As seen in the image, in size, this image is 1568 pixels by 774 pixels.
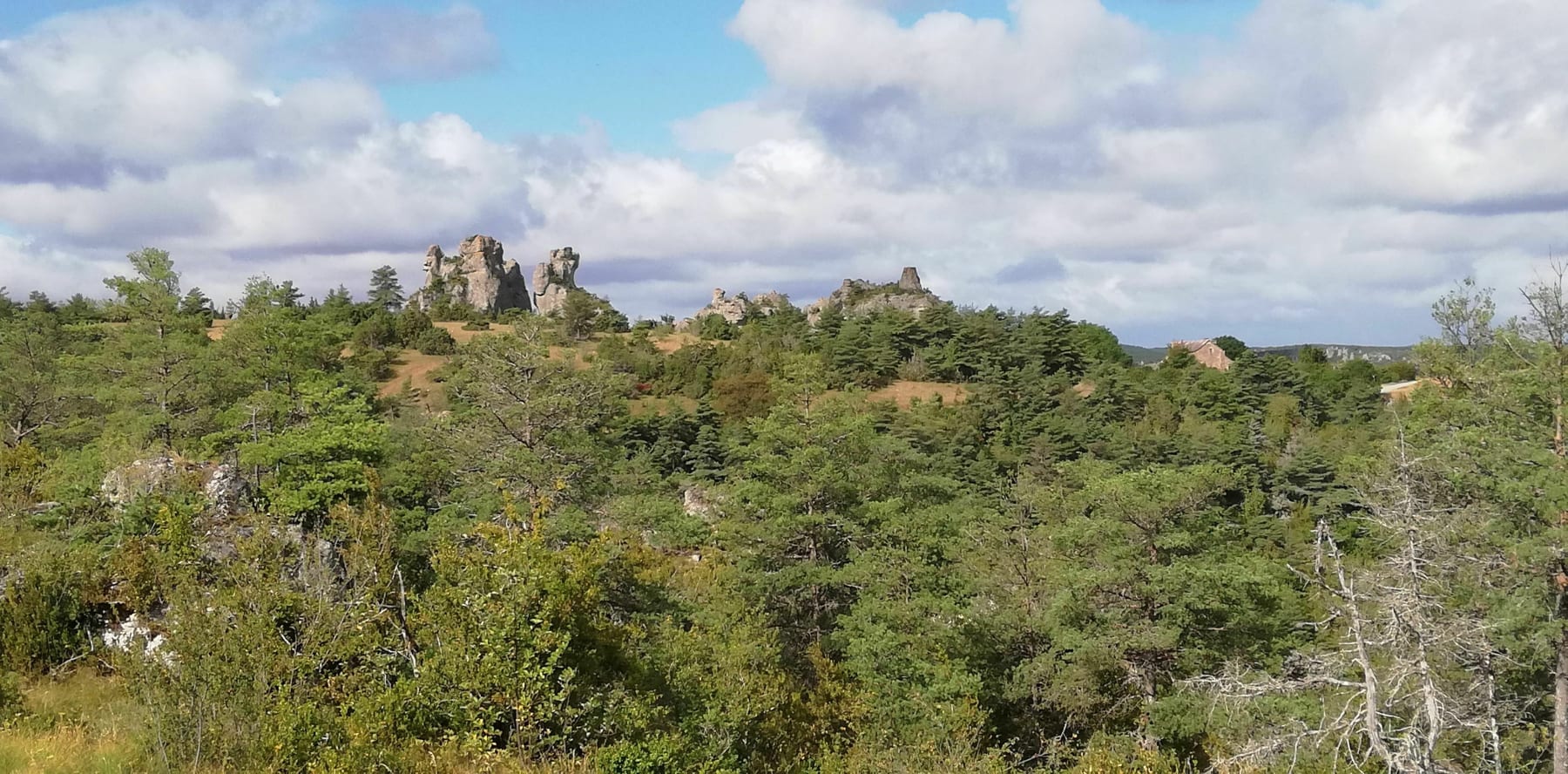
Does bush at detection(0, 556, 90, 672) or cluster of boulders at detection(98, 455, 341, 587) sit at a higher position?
cluster of boulders at detection(98, 455, 341, 587)

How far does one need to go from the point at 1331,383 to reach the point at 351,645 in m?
62.1

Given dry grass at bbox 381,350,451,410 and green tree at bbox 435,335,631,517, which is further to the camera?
dry grass at bbox 381,350,451,410

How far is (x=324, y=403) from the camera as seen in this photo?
20438 mm

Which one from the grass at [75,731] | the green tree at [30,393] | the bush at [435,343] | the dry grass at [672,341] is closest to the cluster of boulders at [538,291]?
the dry grass at [672,341]

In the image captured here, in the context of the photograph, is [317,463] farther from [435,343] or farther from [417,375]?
[435,343]

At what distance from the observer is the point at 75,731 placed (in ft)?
28.1

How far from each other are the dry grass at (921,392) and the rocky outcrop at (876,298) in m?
21.4

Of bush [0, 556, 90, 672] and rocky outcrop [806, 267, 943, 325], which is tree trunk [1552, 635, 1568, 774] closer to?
bush [0, 556, 90, 672]

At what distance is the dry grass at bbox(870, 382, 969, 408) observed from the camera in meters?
54.4

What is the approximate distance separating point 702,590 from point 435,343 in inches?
1818

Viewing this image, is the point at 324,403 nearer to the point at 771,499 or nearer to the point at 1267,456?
the point at 771,499

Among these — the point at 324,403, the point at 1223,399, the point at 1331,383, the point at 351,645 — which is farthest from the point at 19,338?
the point at 1331,383

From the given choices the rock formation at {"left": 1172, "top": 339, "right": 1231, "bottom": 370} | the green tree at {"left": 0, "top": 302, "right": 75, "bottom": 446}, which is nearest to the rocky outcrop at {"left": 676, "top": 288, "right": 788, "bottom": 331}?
the rock formation at {"left": 1172, "top": 339, "right": 1231, "bottom": 370}

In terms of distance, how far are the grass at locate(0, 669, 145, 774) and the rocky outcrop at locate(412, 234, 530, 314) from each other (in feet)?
271
